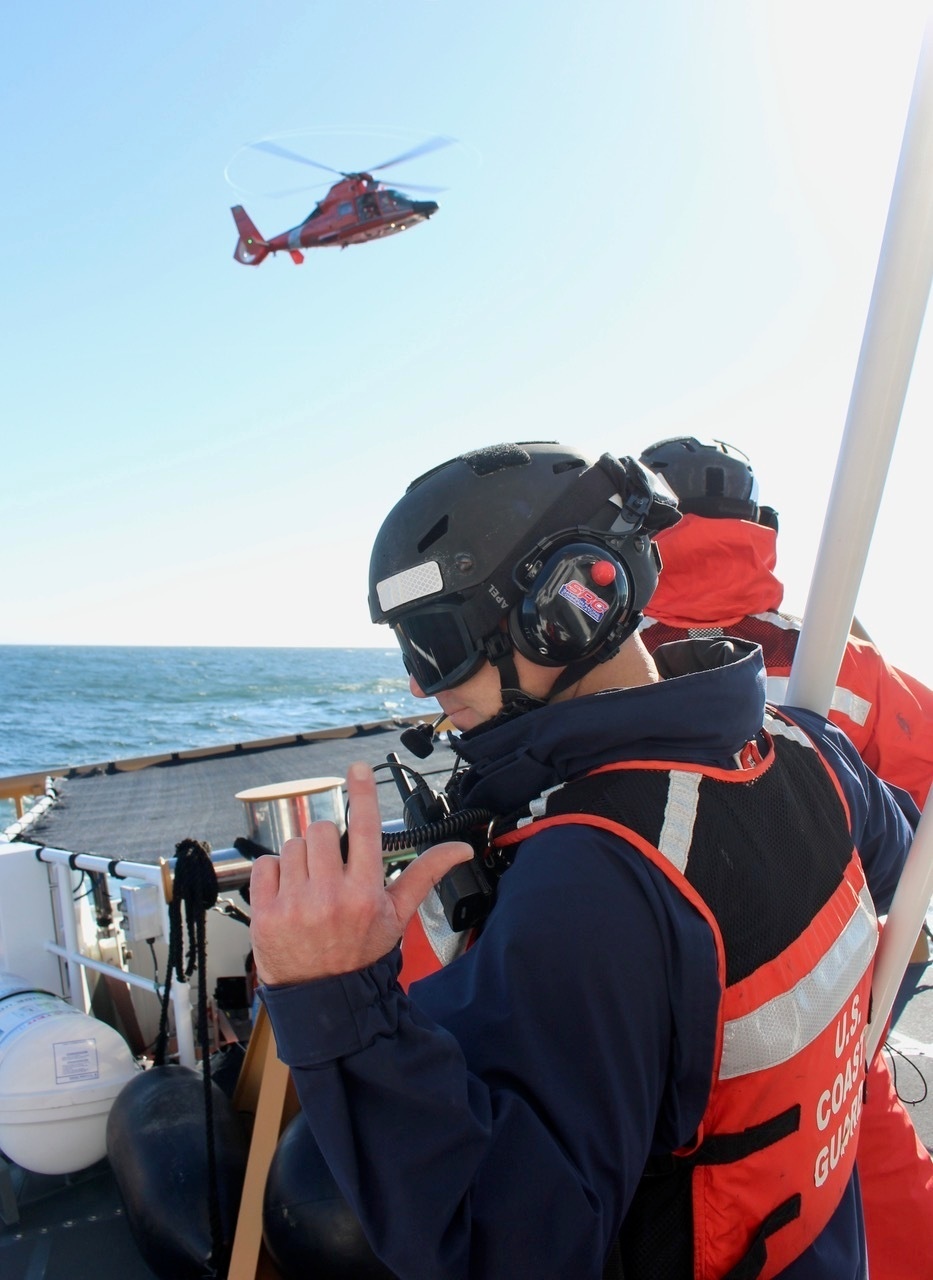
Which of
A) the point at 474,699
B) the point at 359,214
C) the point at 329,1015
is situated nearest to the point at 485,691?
the point at 474,699

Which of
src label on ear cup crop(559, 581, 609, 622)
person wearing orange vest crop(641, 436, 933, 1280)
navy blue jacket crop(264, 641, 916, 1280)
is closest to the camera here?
navy blue jacket crop(264, 641, 916, 1280)

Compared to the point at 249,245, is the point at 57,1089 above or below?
below

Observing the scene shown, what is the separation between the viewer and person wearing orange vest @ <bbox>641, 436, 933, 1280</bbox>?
2242 mm

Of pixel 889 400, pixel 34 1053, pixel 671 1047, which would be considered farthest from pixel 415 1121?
pixel 34 1053

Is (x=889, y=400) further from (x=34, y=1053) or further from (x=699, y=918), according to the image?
(x=34, y=1053)

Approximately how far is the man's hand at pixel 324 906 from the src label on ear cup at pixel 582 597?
522mm

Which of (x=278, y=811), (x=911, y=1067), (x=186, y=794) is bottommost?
(x=911, y=1067)

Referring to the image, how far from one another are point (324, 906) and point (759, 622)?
7.32 ft

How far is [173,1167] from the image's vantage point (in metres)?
2.47

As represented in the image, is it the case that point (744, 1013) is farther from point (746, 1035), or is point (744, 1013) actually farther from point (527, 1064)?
point (527, 1064)

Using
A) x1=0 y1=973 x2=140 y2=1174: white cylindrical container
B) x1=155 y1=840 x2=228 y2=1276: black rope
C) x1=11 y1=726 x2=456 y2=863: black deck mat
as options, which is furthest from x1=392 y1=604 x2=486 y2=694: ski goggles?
x1=11 y1=726 x2=456 y2=863: black deck mat

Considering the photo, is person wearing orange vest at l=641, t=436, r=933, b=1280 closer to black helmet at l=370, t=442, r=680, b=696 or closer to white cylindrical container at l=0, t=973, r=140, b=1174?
black helmet at l=370, t=442, r=680, b=696

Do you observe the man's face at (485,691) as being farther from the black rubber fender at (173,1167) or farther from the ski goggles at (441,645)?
the black rubber fender at (173,1167)

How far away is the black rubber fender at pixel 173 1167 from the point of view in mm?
2357
